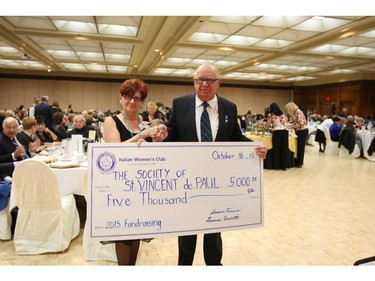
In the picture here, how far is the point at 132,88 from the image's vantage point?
5.91ft

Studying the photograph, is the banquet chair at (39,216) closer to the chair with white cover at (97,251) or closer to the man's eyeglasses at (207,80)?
the chair with white cover at (97,251)

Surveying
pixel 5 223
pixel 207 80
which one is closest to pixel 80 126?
pixel 5 223

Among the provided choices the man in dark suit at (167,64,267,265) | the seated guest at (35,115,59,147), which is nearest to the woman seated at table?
the seated guest at (35,115,59,147)

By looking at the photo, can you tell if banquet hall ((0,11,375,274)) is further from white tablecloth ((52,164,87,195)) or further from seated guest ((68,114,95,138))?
seated guest ((68,114,95,138))

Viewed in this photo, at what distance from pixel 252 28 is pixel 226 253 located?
6.10 meters

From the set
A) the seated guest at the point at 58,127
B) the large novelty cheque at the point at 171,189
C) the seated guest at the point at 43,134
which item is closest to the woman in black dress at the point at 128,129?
the large novelty cheque at the point at 171,189

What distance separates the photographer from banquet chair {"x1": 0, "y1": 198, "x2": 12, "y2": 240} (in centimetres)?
295

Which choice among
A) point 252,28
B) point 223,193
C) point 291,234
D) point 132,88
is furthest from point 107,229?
point 252,28

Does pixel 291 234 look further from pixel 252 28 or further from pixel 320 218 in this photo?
pixel 252 28

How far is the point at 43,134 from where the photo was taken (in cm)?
527

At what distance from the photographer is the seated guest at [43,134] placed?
4.94 m

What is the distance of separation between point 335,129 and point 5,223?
9.45 metres

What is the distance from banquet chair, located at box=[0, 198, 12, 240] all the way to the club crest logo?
6.22ft

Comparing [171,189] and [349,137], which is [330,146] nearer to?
[349,137]
